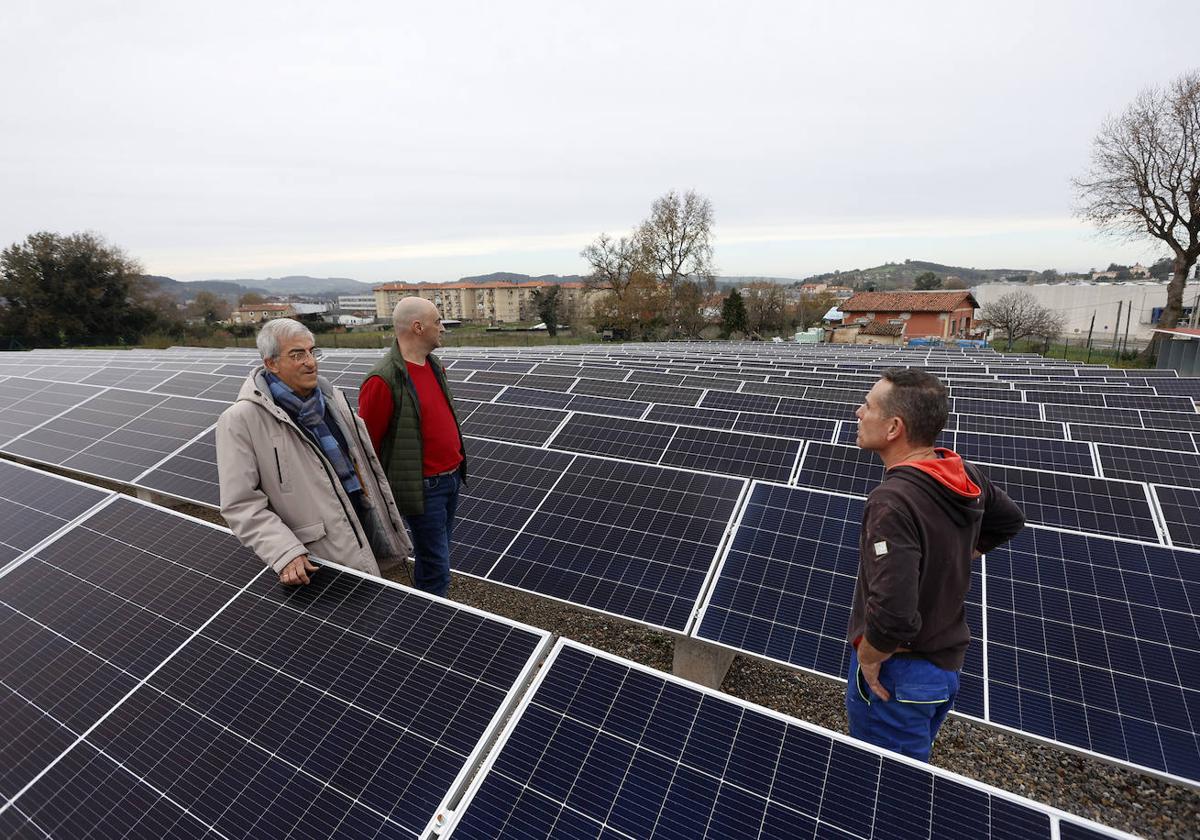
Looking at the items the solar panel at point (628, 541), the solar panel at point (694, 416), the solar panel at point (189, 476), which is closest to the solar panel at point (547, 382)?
the solar panel at point (694, 416)

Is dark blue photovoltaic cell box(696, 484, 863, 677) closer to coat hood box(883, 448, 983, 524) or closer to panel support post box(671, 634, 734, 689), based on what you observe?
panel support post box(671, 634, 734, 689)

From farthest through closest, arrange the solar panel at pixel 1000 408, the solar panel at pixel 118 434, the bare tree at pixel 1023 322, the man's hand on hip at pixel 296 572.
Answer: the bare tree at pixel 1023 322 → the solar panel at pixel 1000 408 → the solar panel at pixel 118 434 → the man's hand on hip at pixel 296 572

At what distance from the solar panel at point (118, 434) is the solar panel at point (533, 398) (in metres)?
4.60

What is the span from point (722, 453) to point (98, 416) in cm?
1025

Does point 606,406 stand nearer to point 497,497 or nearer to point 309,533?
point 497,497

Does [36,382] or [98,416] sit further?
[36,382]

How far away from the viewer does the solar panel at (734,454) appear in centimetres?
684

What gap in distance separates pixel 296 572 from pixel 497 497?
300cm

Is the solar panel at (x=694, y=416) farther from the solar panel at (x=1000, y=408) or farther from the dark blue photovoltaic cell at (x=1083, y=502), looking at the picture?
the solar panel at (x=1000, y=408)

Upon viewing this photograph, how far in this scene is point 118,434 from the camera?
27.9ft

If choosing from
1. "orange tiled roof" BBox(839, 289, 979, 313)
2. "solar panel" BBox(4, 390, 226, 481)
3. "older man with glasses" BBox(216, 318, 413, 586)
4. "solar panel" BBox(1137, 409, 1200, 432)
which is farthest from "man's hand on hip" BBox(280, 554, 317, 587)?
"orange tiled roof" BBox(839, 289, 979, 313)

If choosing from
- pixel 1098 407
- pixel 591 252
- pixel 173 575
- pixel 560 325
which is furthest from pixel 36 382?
pixel 560 325

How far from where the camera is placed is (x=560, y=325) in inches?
3068

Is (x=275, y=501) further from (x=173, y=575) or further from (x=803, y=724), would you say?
(x=803, y=724)
